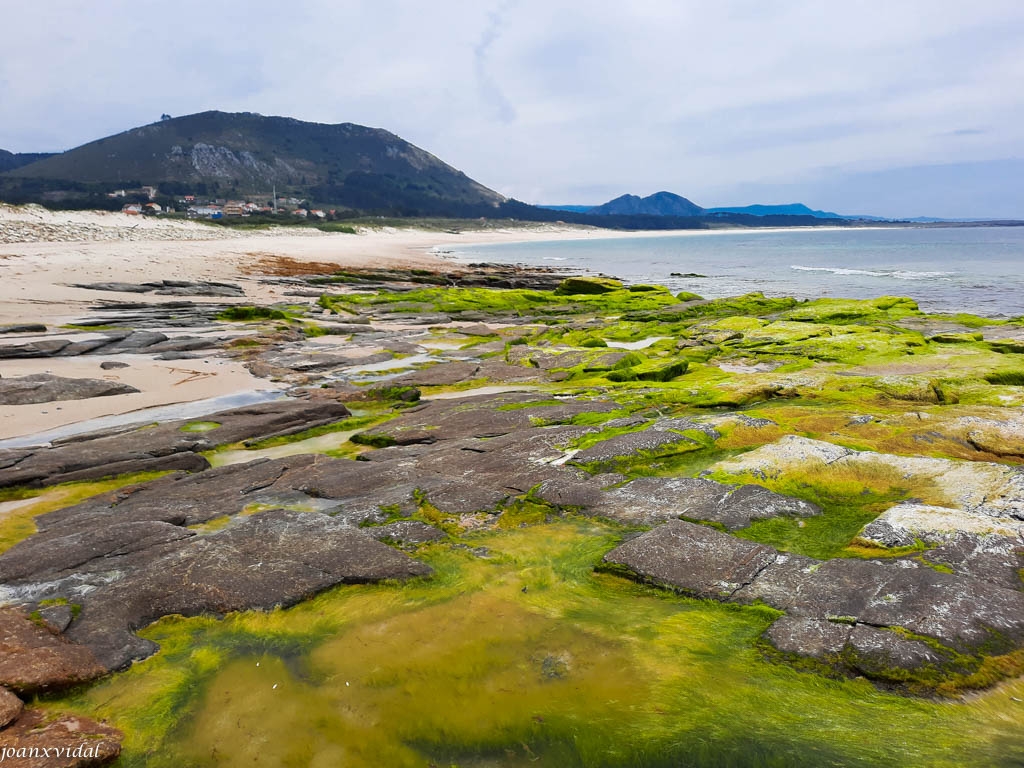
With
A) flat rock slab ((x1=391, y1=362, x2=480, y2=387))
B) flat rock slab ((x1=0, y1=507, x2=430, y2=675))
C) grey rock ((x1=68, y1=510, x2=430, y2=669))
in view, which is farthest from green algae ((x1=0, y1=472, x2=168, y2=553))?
flat rock slab ((x1=391, y1=362, x2=480, y2=387))

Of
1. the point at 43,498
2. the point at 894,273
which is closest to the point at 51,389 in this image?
the point at 43,498

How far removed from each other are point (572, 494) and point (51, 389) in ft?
43.1

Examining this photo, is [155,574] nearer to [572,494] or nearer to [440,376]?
[572,494]

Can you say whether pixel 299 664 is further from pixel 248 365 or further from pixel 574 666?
pixel 248 365

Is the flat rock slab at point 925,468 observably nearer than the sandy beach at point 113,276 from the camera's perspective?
Yes

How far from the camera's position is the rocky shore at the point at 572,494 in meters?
4.73

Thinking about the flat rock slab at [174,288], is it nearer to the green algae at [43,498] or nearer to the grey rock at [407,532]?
the green algae at [43,498]

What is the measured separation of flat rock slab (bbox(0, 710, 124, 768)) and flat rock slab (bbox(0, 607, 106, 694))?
0.32 meters

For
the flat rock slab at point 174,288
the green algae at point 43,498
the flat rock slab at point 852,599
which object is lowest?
the green algae at point 43,498

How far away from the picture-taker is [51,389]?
13234 mm

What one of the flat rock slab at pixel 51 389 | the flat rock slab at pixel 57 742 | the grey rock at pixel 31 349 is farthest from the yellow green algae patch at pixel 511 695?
the grey rock at pixel 31 349

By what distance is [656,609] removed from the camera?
543 cm

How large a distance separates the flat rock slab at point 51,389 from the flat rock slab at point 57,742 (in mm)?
11876

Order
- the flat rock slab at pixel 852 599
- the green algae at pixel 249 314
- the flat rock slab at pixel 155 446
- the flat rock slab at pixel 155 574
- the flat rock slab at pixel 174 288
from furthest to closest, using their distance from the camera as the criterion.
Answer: the flat rock slab at pixel 174 288
the green algae at pixel 249 314
the flat rock slab at pixel 155 446
the flat rock slab at pixel 155 574
the flat rock slab at pixel 852 599
